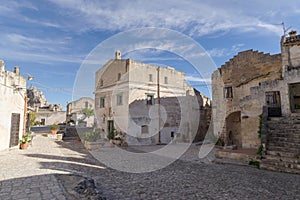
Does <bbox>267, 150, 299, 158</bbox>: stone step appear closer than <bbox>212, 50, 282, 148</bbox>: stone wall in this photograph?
Yes

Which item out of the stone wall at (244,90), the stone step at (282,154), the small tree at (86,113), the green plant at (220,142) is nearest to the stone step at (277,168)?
the stone step at (282,154)

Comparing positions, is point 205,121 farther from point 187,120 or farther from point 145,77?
point 145,77

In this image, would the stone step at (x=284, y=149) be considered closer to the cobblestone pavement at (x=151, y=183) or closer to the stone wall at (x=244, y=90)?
the cobblestone pavement at (x=151, y=183)

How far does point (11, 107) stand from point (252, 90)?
1453cm

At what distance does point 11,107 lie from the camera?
1148 centimetres

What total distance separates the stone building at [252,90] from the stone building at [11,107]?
13597mm

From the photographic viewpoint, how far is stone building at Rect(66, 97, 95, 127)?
1386 inches

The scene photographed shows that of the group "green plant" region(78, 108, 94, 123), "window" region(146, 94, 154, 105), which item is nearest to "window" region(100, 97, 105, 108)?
"window" region(146, 94, 154, 105)

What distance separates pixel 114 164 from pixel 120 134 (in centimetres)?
866

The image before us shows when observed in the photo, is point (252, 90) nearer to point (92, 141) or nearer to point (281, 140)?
point (281, 140)

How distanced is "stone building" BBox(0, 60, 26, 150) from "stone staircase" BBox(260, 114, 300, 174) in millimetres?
12908

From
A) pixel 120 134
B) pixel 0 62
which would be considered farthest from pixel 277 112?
pixel 0 62

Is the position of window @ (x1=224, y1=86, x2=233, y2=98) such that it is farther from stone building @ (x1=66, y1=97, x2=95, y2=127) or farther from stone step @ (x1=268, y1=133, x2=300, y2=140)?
stone building @ (x1=66, y1=97, x2=95, y2=127)

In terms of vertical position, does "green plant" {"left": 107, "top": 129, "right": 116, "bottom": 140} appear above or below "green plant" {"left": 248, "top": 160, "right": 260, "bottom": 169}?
above
